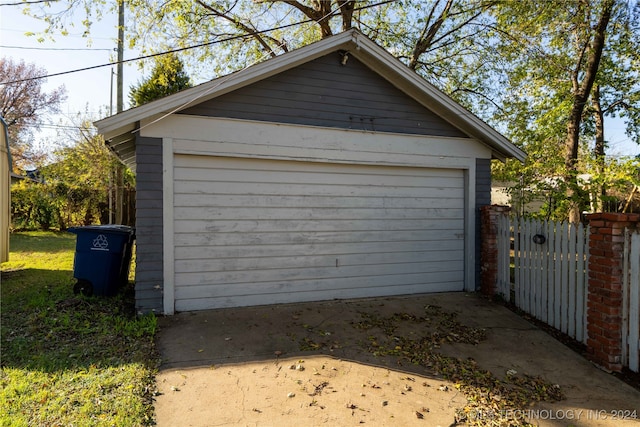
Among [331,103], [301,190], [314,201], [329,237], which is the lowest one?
[329,237]

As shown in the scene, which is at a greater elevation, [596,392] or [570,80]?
[570,80]

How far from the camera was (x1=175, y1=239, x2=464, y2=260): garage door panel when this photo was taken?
16.6 feet

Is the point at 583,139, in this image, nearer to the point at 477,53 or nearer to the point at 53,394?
the point at 477,53

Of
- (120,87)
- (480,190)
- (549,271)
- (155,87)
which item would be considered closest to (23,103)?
(155,87)

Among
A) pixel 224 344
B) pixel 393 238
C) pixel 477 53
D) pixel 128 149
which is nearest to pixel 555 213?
pixel 393 238

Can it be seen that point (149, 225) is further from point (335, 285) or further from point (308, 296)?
point (335, 285)

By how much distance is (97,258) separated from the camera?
545 centimetres

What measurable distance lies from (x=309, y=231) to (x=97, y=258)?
3184 millimetres

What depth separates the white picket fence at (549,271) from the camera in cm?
432

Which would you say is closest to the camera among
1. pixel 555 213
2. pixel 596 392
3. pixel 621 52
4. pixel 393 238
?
pixel 596 392

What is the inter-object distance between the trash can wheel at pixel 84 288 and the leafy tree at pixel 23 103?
2170cm

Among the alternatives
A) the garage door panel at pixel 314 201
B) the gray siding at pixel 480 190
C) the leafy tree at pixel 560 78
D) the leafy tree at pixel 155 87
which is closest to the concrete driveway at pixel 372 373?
the gray siding at pixel 480 190

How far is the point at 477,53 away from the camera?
11.5 metres

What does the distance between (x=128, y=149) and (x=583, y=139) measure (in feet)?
51.4
